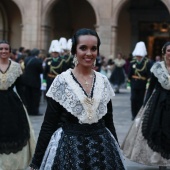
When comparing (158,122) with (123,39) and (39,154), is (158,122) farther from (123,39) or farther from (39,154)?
(123,39)

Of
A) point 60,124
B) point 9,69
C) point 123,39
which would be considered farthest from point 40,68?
point 123,39

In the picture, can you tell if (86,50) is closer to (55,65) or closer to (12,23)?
(55,65)

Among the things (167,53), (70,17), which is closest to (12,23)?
(70,17)

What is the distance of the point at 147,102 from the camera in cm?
631

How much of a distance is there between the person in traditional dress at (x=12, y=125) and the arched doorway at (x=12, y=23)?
1771 centimetres

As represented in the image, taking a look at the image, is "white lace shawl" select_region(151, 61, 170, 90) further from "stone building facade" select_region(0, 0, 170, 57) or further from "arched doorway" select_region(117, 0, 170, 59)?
"arched doorway" select_region(117, 0, 170, 59)

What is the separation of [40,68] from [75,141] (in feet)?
28.9

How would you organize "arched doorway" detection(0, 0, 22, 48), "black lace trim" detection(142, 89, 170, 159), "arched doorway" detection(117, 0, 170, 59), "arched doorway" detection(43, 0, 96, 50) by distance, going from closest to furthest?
1. "black lace trim" detection(142, 89, 170, 159)
2. "arched doorway" detection(117, 0, 170, 59)
3. "arched doorway" detection(0, 0, 22, 48)
4. "arched doorway" detection(43, 0, 96, 50)

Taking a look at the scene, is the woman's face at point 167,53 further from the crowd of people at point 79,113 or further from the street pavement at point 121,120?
the street pavement at point 121,120

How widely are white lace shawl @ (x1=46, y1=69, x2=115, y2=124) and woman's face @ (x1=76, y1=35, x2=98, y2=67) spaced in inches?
7.2

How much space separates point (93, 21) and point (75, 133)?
21.3 meters

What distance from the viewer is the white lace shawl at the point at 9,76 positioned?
602cm

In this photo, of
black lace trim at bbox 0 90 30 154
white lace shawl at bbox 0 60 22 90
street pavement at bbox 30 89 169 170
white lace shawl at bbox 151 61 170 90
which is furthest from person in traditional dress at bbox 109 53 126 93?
black lace trim at bbox 0 90 30 154

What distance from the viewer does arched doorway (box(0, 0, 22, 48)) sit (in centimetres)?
2358
